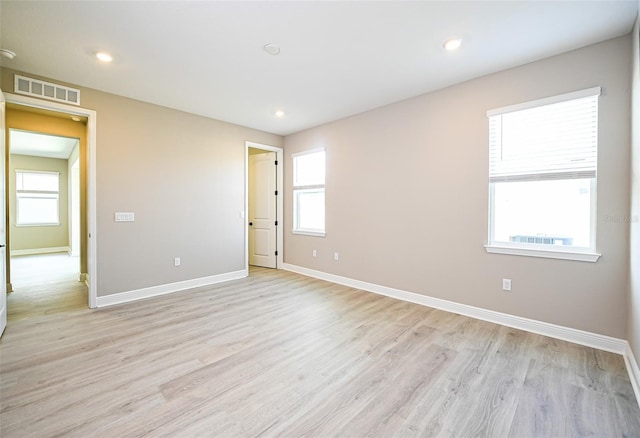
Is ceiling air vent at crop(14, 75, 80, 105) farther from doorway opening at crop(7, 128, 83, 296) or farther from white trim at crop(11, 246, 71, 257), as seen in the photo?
white trim at crop(11, 246, 71, 257)

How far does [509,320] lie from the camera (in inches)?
116

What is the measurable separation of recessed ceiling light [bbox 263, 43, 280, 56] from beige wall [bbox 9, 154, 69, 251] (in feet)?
27.9

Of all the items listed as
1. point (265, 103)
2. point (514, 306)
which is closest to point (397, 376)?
point (514, 306)

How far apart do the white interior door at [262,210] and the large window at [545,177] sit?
13.3 ft

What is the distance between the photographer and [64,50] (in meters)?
2.63

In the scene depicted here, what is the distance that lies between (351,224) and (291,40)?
9.18 ft

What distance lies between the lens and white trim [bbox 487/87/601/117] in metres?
2.50

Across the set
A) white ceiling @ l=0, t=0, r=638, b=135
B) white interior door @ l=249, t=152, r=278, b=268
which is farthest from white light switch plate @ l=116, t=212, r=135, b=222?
white interior door @ l=249, t=152, r=278, b=268

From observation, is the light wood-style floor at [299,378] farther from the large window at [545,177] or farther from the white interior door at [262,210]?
the white interior door at [262,210]

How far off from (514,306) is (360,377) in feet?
6.58

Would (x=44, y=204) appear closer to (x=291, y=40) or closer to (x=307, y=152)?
(x=307, y=152)

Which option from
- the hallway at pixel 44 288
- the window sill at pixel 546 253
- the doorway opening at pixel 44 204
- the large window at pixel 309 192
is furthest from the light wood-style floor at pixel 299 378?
the doorway opening at pixel 44 204

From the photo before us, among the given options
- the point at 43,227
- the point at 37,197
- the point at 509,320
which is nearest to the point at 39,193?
the point at 37,197

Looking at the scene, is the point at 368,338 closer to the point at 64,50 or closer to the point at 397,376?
the point at 397,376
